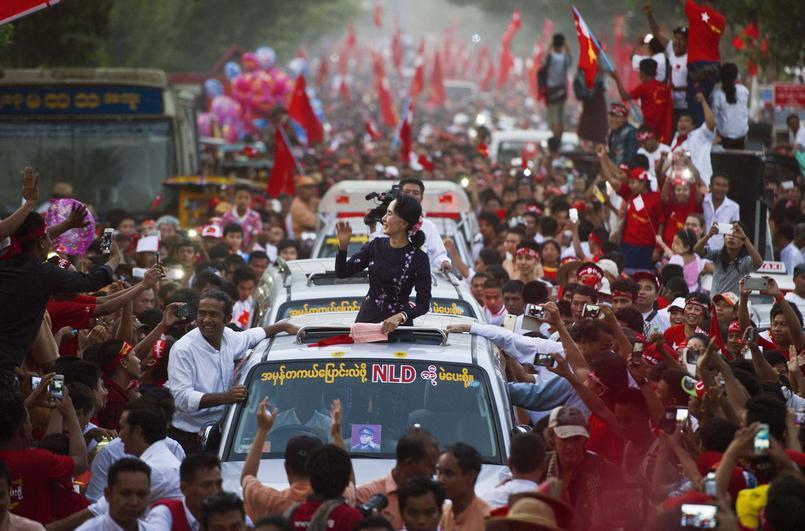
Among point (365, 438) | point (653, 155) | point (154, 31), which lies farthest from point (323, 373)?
point (154, 31)

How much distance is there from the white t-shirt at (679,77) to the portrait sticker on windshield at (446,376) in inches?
378

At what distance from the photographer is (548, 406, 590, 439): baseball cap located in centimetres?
678

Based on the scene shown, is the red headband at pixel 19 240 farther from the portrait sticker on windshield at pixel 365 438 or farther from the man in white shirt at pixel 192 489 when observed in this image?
the man in white shirt at pixel 192 489

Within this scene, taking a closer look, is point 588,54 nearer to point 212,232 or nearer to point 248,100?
point 212,232

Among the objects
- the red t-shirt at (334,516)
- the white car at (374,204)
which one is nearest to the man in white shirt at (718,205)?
the white car at (374,204)

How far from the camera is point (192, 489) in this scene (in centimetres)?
626

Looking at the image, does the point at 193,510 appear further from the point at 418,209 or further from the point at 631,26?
the point at 631,26

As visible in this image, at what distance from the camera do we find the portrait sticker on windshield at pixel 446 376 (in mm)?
7887

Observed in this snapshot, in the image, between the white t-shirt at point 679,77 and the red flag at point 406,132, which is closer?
the white t-shirt at point 679,77

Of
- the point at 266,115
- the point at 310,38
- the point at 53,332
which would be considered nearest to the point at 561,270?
the point at 53,332

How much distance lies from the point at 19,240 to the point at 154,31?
43542 millimetres

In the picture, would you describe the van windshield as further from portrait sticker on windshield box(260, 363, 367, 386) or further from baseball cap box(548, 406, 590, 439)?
baseball cap box(548, 406, 590, 439)

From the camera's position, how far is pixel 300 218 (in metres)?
18.3

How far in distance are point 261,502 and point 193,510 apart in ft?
0.92
